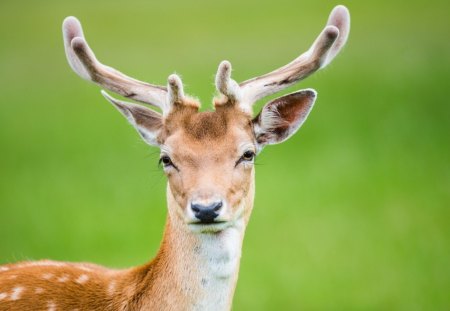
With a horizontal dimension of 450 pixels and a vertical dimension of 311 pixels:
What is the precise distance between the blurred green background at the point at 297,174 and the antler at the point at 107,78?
1.30ft

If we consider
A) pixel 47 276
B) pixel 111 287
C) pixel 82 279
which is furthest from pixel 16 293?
pixel 111 287

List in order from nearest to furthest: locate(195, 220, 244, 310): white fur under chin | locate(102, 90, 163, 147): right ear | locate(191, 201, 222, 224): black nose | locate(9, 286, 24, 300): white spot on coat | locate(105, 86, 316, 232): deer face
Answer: locate(191, 201, 222, 224): black nose < locate(105, 86, 316, 232): deer face < locate(195, 220, 244, 310): white fur under chin < locate(9, 286, 24, 300): white spot on coat < locate(102, 90, 163, 147): right ear

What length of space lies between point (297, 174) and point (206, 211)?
415 inches

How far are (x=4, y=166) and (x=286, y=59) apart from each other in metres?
8.15

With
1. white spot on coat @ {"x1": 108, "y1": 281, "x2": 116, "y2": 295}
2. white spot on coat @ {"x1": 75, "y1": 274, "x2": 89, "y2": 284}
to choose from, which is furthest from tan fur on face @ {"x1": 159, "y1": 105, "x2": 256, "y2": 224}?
white spot on coat @ {"x1": 75, "y1": 274, "x2": 89, "y2": 284}

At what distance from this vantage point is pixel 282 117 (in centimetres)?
683

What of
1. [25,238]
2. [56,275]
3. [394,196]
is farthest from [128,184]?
[56,275]

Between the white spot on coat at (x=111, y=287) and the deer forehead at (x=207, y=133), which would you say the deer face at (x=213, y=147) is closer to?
the deer forehead at (x=207, y=133)

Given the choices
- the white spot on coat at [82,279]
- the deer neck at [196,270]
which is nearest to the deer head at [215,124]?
the deer neck at [196,270]

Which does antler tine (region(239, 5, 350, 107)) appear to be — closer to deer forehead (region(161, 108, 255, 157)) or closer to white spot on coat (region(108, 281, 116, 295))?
deer forehead (region(161, 108, 255, 157))

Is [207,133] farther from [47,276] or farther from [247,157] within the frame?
[47,276]

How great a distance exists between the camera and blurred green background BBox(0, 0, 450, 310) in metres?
12.3

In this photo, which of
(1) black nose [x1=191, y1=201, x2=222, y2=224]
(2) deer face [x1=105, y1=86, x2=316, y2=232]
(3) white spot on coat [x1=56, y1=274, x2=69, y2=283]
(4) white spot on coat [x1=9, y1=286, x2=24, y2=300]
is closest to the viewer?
(1) black nose [x1=191, y1=201, x2=222, y2=224]

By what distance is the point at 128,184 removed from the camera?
1656cm
